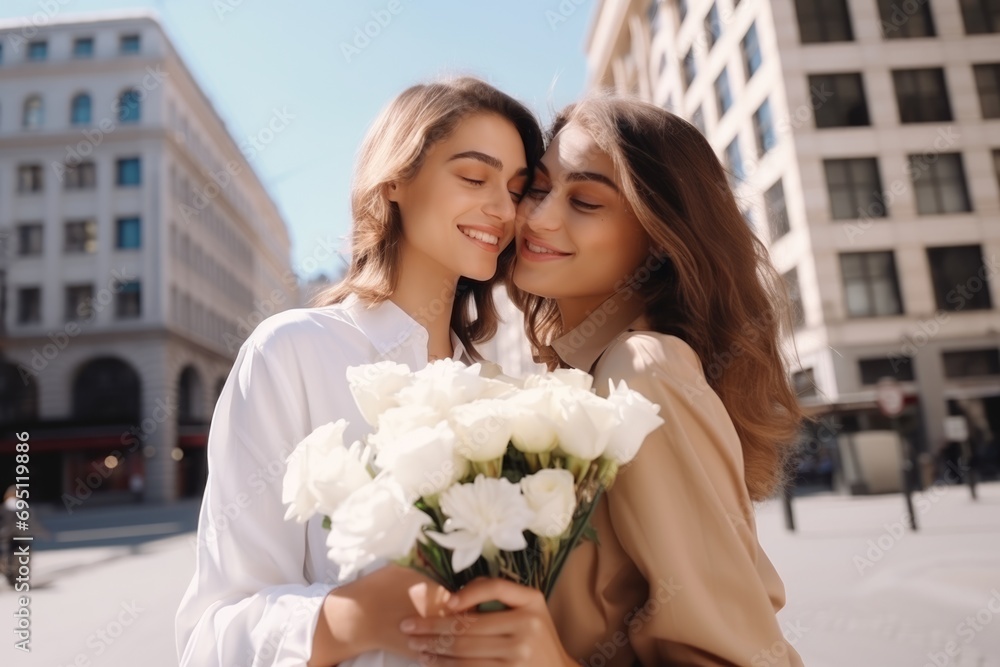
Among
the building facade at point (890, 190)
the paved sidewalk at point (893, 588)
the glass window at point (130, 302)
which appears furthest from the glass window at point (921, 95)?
the glass window at point (130, 302)

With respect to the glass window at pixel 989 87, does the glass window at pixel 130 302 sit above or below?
below

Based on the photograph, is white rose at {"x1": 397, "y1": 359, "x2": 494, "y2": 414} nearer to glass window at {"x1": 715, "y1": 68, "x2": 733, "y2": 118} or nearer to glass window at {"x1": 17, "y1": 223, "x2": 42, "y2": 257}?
glass window at {"x1": 715, "y1": 68, "x2": 733, "y2": 118}

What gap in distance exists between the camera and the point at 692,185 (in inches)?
90.5

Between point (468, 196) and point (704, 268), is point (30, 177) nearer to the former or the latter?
point (468, 196)

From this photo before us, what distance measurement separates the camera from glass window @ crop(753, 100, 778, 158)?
25.6 m

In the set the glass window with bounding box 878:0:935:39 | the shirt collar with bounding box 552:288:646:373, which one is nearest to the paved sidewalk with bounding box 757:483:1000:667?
the shirt collar with bounding box 552:288:646:373

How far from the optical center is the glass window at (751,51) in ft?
85.4

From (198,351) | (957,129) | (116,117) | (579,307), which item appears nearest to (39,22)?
(116,117)

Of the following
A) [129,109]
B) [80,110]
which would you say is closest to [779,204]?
[129,109]

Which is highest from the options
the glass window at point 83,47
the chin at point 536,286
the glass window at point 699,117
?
the glass window at point 83,47

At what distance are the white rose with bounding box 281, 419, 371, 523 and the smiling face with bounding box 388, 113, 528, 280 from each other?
1404 mm

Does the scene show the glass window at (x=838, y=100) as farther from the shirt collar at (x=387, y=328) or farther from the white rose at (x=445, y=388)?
the white rose at (x=445, y=388)

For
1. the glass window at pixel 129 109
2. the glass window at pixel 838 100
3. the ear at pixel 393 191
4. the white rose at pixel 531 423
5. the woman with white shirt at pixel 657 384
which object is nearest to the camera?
the white rose at pixel 531 423

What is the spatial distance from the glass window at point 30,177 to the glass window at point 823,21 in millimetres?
35578
